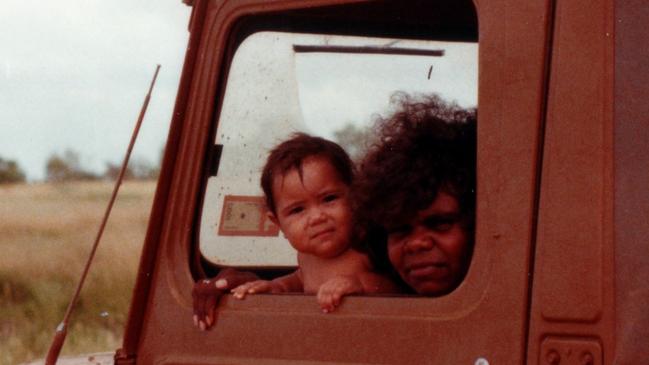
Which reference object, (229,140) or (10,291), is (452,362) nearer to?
(229,140)

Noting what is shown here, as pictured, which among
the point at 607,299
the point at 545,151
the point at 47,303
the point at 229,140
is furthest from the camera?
the point at 47,303

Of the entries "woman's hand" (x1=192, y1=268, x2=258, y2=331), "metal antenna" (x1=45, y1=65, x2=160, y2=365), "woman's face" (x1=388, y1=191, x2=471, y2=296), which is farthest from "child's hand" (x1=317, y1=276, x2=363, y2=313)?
"metal antenna" (x1=45, y1=65, x2=160, y2=365)

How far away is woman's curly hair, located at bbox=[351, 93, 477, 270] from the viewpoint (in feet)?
8.52

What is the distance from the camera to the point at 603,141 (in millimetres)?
2160

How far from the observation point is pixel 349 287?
2.54 meters

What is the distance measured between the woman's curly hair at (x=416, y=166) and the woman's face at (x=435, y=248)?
0.07 ft

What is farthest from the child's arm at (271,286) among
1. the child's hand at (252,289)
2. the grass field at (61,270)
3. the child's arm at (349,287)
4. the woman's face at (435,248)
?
the grass field at (61,270)

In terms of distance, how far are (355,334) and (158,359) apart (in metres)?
0.50

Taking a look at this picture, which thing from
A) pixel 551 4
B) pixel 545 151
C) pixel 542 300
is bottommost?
pixel 542 300

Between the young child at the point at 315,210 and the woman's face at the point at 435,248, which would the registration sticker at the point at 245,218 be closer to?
the young child at the point at 315,210

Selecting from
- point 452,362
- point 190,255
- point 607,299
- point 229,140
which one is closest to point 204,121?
point 229,140

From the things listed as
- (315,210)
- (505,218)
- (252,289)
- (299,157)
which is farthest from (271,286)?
(505,218)

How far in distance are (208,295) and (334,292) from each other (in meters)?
0.31

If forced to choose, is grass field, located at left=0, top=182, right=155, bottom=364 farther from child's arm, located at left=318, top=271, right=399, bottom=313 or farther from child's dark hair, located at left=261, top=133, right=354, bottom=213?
child's arm, located at left=318, top=271, right=399, bottom=313
